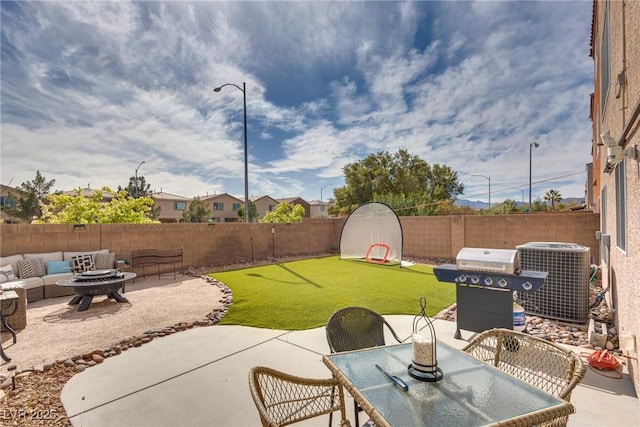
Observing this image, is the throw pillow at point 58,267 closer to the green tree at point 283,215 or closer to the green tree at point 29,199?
the green tree at point 283,215

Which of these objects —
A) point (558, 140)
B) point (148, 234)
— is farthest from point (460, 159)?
point (148, 234)

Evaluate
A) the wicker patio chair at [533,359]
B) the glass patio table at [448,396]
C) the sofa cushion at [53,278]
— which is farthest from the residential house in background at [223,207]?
the glass patio table at [448,396]

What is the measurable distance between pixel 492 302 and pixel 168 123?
1083 cm

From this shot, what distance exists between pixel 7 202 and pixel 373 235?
26.5 metres

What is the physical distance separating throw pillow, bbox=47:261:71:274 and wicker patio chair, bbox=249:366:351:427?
713cm

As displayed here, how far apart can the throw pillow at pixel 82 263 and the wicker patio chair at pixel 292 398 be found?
7.18 meters

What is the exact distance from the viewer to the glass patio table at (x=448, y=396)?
131cm

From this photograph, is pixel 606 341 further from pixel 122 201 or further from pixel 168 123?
pixel 122 201

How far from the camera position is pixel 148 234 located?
9062 millimetres

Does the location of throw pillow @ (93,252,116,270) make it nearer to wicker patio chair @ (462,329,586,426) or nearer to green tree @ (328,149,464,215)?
wicker patio chair @ (462,329,586,426)

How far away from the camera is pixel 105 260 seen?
7.47m

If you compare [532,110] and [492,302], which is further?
[532,110]

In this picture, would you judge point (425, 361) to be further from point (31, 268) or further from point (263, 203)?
point (263, 203)

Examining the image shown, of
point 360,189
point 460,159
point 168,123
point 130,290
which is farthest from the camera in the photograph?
point 360,189
